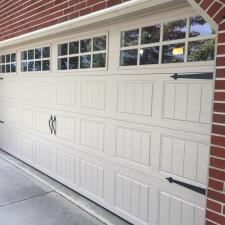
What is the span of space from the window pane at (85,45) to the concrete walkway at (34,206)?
213 cm

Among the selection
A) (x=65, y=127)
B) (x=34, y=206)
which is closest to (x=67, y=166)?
(x=65, y=127)

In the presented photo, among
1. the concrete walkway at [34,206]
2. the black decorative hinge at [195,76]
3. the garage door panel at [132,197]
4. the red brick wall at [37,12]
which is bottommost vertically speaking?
the concrete walkway at [34,206]

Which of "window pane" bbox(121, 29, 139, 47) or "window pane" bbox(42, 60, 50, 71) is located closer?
"window pane" bbox(121, 29, 139, 47)

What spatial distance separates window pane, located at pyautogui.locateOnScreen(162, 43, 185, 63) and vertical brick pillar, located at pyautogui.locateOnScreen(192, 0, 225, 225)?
0.60m

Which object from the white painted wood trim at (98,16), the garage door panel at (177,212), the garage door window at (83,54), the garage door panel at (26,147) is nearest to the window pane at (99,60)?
the garage door window at (83,54)

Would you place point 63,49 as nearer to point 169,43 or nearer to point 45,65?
point 45,65

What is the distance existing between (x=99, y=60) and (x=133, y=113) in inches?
36.7

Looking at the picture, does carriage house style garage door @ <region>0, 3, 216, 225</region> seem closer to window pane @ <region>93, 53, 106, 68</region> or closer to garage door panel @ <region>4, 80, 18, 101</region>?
window pane @ <region>93, 53, 106, 68</region>

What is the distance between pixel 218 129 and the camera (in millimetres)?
2180

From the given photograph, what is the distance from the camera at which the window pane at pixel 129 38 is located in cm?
325

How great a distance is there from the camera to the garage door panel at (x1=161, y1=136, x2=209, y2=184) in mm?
2641

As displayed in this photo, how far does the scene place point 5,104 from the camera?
6434mm

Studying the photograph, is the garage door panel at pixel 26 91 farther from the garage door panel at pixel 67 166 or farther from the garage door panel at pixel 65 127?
the garage door panel at pixel 67 166

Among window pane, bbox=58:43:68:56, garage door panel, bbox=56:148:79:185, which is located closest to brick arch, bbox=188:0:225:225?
garage door panel, bbox=56:148:79:185
